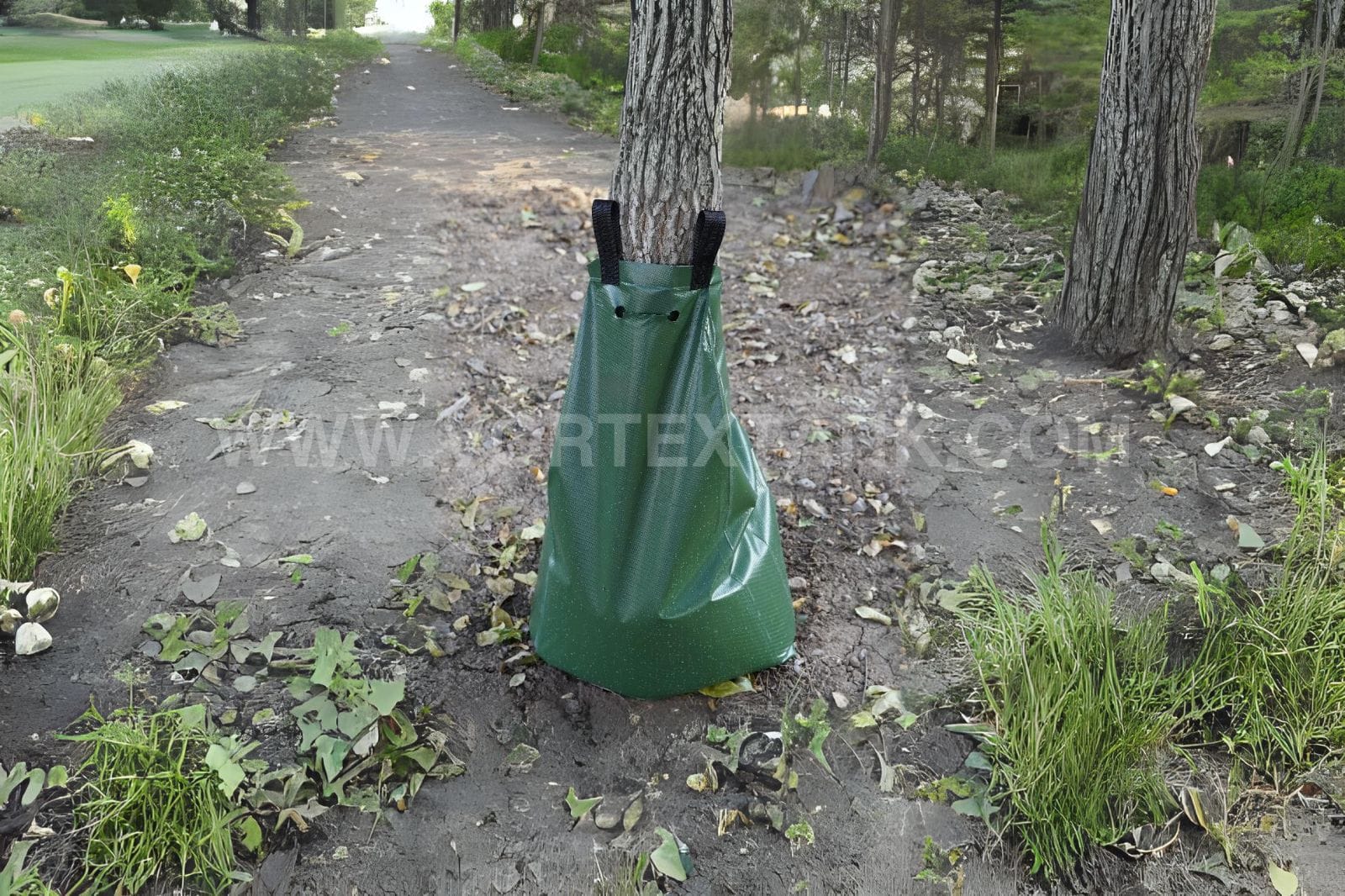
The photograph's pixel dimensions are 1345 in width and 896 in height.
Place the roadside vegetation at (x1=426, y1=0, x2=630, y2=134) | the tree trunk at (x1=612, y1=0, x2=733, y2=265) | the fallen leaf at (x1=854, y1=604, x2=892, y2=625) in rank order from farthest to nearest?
1. the roadside vegetation at (x1=426, y1=0, x2=630, y2=134)
2. the fallen leaf at (x1=854, y1=604, x2=892, y2=625)
3. the tree trunk at (x1=612, y1=0, x2=733, y2=265)

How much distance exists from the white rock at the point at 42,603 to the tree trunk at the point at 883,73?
15.0ft

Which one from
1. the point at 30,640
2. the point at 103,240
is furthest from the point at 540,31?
the point at 30,640

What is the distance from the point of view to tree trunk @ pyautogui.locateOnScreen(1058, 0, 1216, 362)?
328 centimetres

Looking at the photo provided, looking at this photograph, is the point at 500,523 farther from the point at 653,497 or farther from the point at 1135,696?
the point at 1135,696

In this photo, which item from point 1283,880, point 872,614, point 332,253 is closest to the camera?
point 1283,880

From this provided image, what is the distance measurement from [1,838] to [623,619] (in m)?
1.21

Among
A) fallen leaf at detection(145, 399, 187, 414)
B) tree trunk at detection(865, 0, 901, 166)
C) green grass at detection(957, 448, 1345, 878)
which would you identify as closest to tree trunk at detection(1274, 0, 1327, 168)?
tree trunk at detection(865, 0, 901, 166)

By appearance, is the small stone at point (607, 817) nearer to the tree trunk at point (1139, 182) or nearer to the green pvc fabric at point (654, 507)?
the green pvc fabric at point (654, 507)

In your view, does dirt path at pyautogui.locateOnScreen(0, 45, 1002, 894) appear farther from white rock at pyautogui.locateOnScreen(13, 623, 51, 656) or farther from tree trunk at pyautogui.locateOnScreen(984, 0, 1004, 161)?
tree trunk at pyautogui.locateOnScreen(984, 0, 1004, 161)

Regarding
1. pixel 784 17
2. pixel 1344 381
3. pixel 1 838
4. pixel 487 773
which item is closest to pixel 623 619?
pixel 487 773

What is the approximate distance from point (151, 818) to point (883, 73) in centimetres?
491

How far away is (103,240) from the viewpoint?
3811 millimetres

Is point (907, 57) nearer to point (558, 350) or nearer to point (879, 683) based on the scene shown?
point (558, 350)

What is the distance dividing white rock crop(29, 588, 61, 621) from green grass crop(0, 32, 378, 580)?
0.15m
